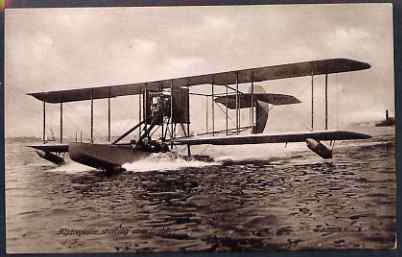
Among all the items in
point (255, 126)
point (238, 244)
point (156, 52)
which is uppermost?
point (156, 52)

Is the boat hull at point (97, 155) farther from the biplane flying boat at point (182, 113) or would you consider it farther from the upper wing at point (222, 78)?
the upper wing at point (222, 78)

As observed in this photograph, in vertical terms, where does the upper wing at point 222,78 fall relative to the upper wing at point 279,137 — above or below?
above

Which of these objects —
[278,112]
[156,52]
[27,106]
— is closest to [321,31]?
[278,112]

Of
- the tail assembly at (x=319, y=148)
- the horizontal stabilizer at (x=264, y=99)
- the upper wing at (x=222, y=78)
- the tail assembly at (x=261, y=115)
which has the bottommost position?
the tail assembly at (x=319, y=148)

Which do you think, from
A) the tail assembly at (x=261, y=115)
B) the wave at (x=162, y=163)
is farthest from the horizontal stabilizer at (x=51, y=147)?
the tail assembly at (x=261, y=115)

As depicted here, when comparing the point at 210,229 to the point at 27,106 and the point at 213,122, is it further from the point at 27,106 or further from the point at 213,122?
the point at 27,106

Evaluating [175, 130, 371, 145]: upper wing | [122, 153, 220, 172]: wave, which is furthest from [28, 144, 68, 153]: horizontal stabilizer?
[175, 130, 371, 145]: upper wing

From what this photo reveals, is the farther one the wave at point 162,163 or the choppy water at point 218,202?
the wave at point 162,163
